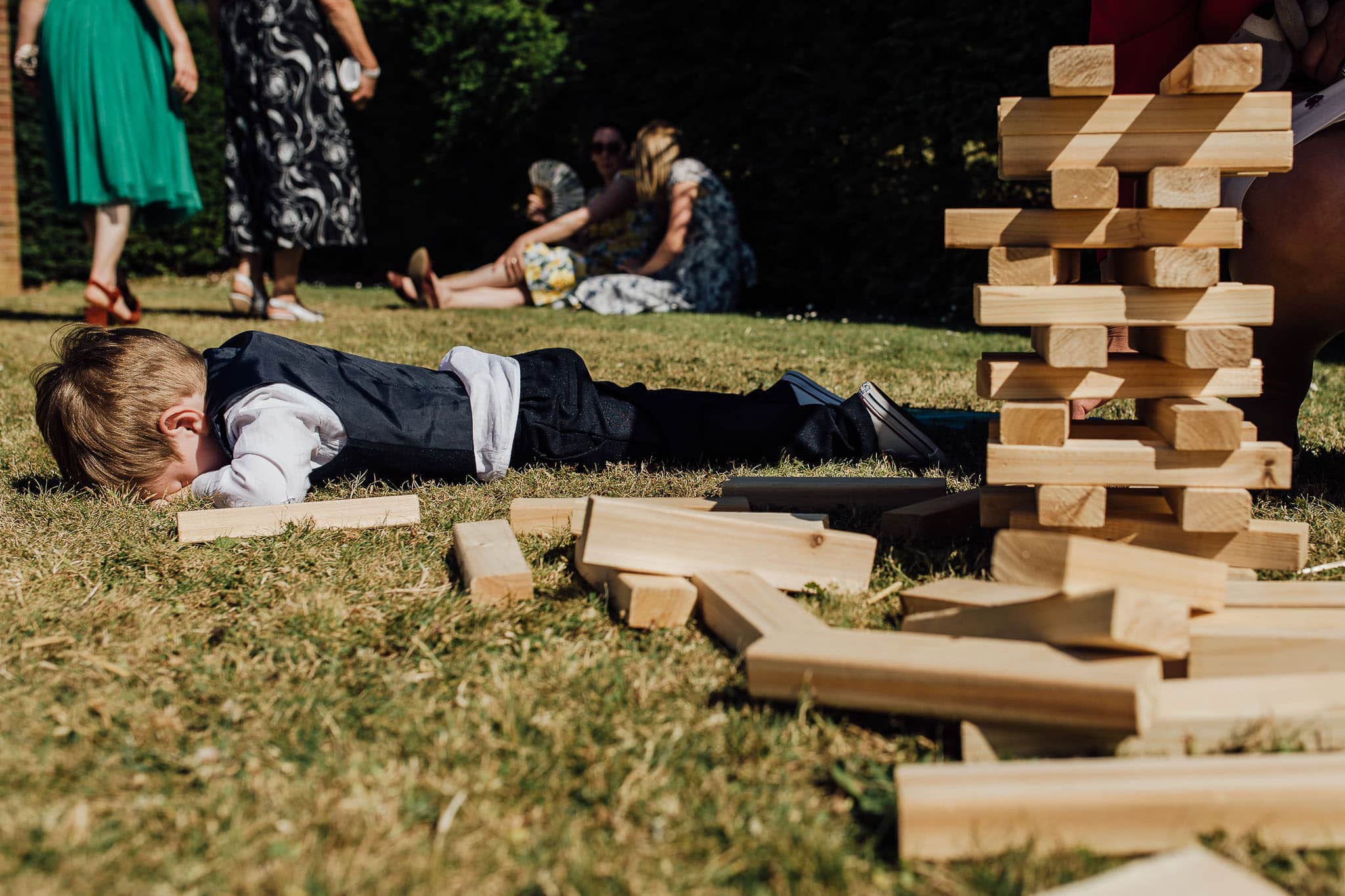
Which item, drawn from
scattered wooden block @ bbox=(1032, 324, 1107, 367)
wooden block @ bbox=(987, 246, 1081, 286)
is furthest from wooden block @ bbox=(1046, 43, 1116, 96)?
scattered wooden block @ bbox=(1032, 324, 1107, 367)

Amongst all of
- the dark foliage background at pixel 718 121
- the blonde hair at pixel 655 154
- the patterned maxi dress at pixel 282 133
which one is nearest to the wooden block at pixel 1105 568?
the patterned maxi dress at pixel 282 133

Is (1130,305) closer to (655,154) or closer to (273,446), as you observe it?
(273,446)

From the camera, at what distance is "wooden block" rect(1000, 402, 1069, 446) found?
2.04m

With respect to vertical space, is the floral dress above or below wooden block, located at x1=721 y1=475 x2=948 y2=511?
above

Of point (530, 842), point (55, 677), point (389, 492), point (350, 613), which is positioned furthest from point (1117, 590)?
point (389, 492)

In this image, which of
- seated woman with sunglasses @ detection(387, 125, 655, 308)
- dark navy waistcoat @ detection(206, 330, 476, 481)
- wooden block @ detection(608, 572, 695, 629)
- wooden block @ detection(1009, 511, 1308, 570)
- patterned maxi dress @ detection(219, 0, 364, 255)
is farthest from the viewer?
seated woman with sunglasses @ detection(387, 125, 655, 308)

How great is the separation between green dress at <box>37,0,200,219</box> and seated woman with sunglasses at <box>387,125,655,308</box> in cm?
220

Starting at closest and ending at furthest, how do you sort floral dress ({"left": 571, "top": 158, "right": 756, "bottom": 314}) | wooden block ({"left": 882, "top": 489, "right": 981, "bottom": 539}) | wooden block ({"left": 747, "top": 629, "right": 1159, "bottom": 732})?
wooden block ({"left": 747, "top": 629, "right": 1159, "bottom": 732}) → wooden block ({"left": 882, "top": 489, "right": 981, "bottom": 539}) → floral dress ({"left": 571, "top": 158, "right": 756, "bottom": 314})

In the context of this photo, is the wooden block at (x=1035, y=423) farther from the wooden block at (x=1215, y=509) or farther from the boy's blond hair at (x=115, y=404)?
the boy's blond hair at (x=115, y=404)

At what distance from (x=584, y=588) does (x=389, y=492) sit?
1020mm

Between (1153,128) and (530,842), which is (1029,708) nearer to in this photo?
(530,842)

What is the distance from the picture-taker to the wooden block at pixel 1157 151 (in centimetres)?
201

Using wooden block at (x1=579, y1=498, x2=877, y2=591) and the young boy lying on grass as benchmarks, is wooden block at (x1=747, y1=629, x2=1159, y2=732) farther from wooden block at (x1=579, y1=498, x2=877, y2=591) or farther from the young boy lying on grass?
the young boy lying on grass

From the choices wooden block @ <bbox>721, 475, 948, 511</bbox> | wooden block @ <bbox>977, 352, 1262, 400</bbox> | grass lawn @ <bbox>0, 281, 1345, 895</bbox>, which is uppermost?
wooden block @ <bbox>977, 352, 1262, 400</bbox>
